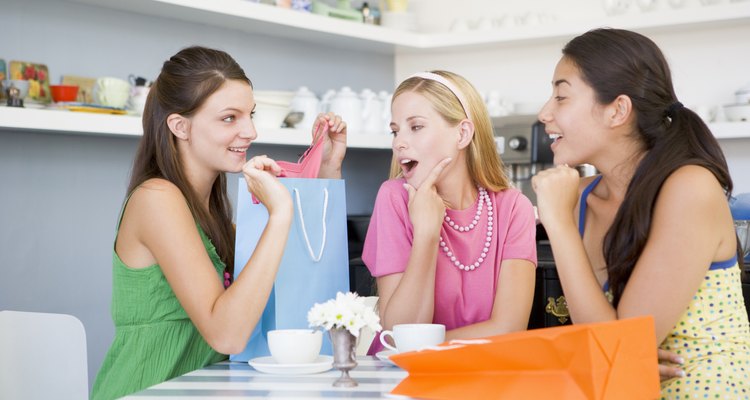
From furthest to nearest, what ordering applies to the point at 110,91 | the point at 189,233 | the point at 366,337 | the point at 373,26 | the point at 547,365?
the point at 373,26, the point at 110,91, the point at 366,337, the point at 189,233, the point at 547,365

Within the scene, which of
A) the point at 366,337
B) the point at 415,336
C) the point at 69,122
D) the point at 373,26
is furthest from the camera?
the point at 373,26

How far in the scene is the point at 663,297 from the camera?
4.53 ft

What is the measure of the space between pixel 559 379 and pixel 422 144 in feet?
2.53

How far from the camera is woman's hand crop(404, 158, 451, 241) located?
167 cm

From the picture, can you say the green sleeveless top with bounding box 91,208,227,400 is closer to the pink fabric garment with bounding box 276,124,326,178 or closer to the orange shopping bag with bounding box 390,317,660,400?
the pink fabric garment with bounding box 276,124,326,178

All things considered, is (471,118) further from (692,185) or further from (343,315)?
(343,315)

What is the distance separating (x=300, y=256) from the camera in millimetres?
1587

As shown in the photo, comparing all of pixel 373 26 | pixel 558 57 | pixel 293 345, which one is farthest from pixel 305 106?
pixel 293 345

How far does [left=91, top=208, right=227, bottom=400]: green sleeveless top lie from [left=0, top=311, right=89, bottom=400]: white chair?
9 centimetres

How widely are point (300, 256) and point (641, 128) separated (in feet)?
2.16

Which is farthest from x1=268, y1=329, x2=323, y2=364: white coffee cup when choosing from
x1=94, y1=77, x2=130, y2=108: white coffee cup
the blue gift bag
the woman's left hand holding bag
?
x1=94, y1=77, x2=130, y2=108: white coffee cup

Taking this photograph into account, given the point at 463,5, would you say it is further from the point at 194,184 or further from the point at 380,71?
the point at 194,184

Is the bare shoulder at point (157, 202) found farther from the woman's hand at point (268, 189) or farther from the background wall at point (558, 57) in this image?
the background wall at point (558, 57)

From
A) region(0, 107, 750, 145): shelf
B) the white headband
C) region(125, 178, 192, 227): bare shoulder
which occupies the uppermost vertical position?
the white headband
